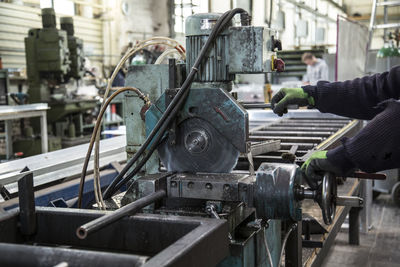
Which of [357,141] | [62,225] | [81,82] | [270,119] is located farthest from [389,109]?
[81,82]

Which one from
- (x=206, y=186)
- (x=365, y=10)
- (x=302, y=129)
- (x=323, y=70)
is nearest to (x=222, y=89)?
(x=206, y=186)

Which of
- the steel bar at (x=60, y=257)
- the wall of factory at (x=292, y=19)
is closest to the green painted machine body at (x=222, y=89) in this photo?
the steel bar at (x=60, y=257)

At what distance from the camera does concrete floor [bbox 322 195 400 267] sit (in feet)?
9.47

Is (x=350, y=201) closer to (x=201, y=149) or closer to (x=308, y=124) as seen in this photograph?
(x=201, y=149)

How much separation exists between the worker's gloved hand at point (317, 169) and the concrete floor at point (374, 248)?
190cm

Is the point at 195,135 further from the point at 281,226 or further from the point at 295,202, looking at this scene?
the point at 281,226

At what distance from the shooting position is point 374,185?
153 inches

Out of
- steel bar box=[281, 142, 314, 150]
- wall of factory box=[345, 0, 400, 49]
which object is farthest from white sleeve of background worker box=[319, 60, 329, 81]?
wall of factory box=[345, 0, 400, 49]

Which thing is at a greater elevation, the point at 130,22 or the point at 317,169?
the point at 130,22

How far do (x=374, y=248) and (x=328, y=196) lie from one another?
2.32m

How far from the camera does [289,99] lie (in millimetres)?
1525

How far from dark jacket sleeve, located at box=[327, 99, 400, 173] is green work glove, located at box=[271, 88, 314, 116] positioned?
17.9 inches

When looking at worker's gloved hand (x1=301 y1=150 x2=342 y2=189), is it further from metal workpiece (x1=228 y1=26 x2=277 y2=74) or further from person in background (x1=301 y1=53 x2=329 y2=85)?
person in background (x1=301 y1=53 x2=329 y2=85)

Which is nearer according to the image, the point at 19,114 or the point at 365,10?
the point at 19,114
